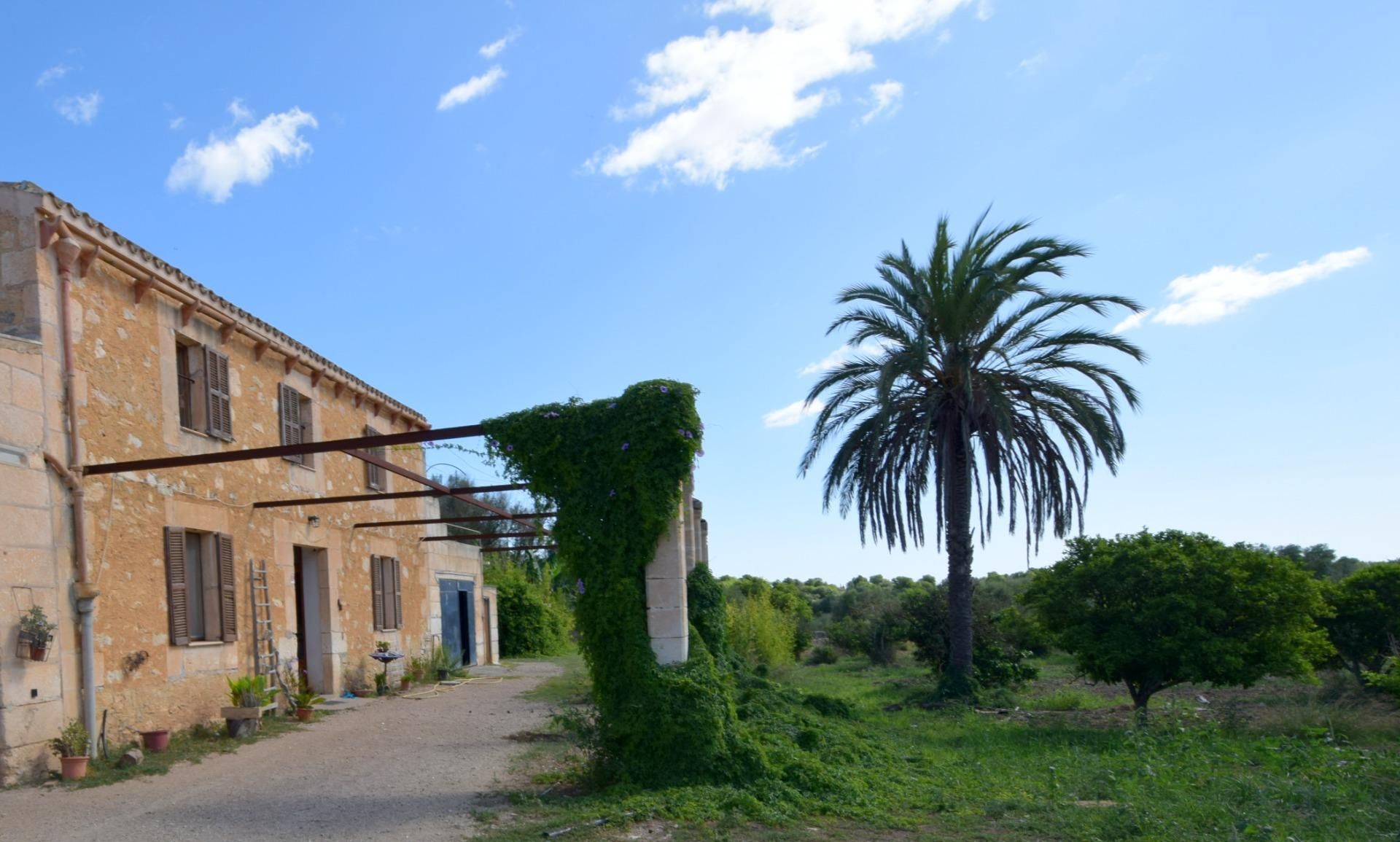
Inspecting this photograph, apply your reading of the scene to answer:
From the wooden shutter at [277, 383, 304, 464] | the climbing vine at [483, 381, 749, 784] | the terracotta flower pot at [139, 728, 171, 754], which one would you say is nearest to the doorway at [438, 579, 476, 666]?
the wooden shutter at [277, 383, 304, 464]

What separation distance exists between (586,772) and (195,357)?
7169 millimetres

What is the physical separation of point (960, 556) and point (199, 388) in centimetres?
1044

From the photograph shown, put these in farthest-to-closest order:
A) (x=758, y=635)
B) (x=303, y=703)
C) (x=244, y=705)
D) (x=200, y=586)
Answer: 1. (x=758, y=635)
2. (x=303, y=703)
3. (x=200, y=586)
4. (x=244, y=705)

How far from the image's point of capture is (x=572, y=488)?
882 cm

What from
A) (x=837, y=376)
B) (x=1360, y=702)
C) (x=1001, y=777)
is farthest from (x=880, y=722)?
(x=1360, y=702)

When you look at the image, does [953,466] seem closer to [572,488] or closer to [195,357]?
[572,488]

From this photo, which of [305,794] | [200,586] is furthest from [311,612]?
[305,794]

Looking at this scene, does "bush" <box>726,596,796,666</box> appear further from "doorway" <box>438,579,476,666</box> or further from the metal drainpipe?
the metal drainpipe

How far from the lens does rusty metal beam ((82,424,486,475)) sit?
8.70m

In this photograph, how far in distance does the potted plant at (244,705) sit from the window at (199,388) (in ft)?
9.44

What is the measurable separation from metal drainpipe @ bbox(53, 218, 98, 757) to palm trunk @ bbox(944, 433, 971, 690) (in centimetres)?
1088

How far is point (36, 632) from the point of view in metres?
8.66

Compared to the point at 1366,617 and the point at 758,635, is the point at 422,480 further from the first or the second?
the point at 1366,617

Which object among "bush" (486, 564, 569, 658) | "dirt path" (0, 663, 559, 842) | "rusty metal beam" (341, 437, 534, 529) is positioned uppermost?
"rusty metal beam" (341, 437, 534, 529)
